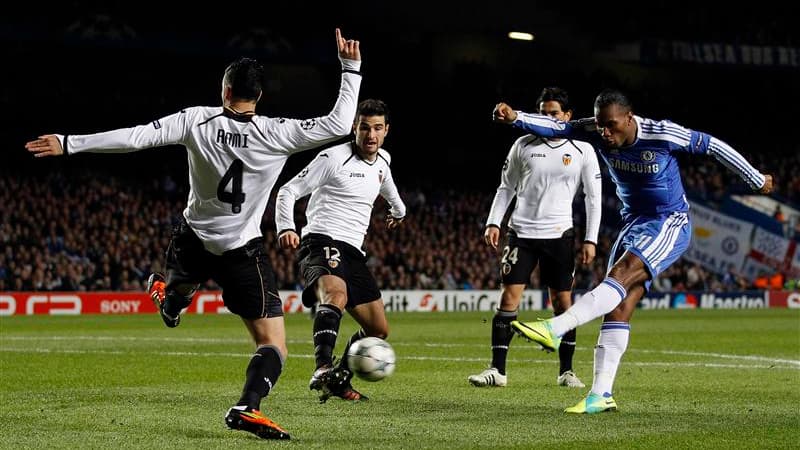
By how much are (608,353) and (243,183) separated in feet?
10.3

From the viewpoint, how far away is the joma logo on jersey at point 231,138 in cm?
714

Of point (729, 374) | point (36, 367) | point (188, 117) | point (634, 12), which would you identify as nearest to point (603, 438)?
point (188, 117)

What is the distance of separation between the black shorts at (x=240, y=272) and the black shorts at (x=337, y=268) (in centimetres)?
225

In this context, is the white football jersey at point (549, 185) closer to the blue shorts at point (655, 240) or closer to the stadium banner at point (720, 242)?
the blue shorts at point (655, 240)

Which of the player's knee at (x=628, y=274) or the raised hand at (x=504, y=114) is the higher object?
the raised hand at (x=504, y=114)

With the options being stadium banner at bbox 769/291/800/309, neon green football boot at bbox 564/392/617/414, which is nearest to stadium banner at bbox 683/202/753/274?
stadium banner at bbox 769/291/800/309

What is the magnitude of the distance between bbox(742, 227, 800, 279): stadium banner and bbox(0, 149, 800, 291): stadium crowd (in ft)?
1.97

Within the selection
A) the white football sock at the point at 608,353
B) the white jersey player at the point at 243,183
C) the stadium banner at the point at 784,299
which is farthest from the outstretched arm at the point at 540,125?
the stadium banner at the point at 784,299

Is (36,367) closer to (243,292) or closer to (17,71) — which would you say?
(243,292)

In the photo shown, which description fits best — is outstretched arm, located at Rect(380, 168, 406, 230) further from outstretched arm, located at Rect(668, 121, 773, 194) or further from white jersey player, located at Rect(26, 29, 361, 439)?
white jersey player, located at Rect(26, 29, 361, 439)

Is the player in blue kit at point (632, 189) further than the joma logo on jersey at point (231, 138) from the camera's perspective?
Yes

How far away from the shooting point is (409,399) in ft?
31.4

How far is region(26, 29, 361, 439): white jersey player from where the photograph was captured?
22.9 ft

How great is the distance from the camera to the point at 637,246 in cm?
891
